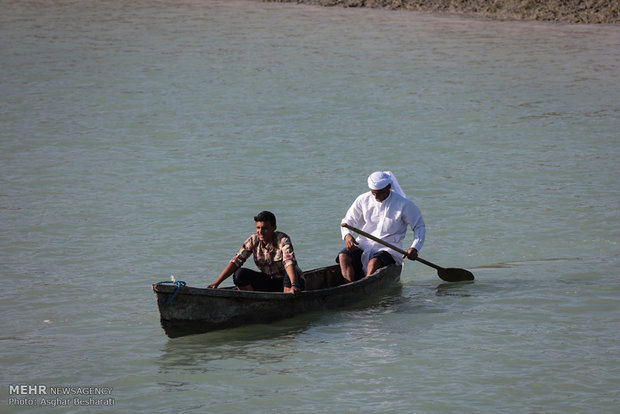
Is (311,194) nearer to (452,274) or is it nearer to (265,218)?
(452,274)

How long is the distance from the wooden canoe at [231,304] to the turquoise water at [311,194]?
159 millimetres

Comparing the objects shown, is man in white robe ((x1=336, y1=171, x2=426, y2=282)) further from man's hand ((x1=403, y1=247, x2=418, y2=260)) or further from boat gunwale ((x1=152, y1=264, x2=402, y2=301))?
boat gunwale ((x1=152, y1=264, x2=402, y2=301))

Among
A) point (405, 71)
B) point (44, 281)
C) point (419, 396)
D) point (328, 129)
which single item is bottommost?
point (419, 396)

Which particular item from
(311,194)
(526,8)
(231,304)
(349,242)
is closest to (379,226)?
(349,242)

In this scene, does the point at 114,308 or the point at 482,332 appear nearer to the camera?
the point at 482,332

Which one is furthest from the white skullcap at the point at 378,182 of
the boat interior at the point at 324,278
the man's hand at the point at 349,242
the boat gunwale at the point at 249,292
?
the boat interior at the point at 324,278

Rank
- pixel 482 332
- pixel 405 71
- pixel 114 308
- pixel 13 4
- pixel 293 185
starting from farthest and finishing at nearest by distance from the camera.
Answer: pixel 13 4, pixel 405 71, pixel 293 185, pixel 114 308, pixel 482 332

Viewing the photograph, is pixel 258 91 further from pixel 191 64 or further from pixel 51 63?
pixel 51 63

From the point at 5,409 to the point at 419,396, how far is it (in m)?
3.10

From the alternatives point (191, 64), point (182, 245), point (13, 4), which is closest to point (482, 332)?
point (182, 245)

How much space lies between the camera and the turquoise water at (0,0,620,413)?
730cm

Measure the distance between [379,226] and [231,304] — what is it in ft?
6.36

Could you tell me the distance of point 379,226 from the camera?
8969 mm

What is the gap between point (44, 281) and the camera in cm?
1015
